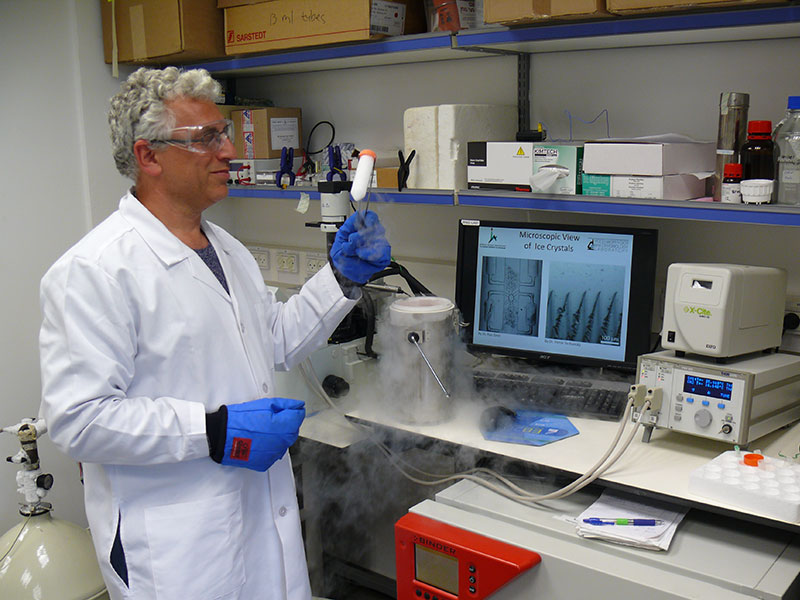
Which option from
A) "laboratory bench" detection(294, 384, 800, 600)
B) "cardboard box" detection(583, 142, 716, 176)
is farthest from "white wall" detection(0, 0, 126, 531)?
"cardboard box" detection(583, 142, 716, 176)

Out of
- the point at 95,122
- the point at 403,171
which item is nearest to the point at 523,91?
the point at 403,171

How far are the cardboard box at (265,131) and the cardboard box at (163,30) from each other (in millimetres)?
239

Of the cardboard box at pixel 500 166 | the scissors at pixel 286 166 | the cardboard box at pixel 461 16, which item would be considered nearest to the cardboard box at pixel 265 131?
the scissors at pixel 286 166

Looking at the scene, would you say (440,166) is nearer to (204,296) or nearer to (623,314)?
(623,314)

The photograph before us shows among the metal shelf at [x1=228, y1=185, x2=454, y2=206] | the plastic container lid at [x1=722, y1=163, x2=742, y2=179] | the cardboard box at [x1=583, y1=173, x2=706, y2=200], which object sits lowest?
the metal shelf at [x1=228, y1=185, x2=454, y2=206]

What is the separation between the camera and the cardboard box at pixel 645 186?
6.01ft

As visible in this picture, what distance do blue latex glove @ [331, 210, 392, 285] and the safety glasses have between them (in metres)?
0.36

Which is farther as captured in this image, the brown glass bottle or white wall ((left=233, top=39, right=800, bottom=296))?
white wall ((left=233, top=39, right=800, bottom=296))

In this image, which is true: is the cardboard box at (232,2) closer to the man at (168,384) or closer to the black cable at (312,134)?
the black cable at (312,134)

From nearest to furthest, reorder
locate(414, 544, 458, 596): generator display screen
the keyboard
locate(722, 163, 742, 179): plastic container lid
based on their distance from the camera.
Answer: locate(414, 544, 458, 596): generator display screen → locate(722, 163, 742, 179): plastic container lid → the keyboard

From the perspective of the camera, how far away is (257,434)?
151 centimetres

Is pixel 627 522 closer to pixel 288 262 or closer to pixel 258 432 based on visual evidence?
pixel 258 432

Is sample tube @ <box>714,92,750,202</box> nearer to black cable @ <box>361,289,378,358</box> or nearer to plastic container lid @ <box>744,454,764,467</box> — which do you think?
plastic container lid @ <box>744,454,764,467</box>

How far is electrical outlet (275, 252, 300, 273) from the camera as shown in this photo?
10.2 feet
